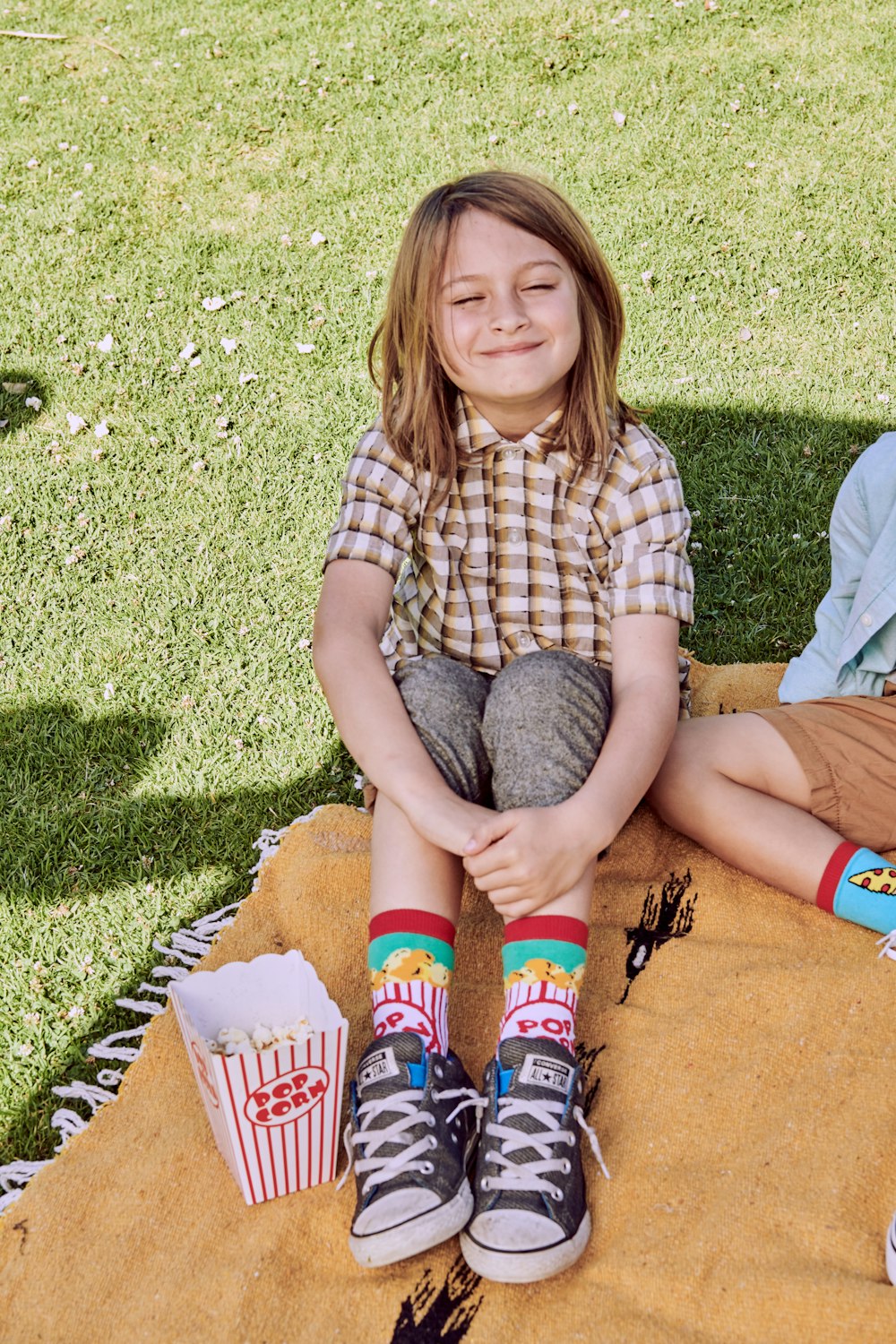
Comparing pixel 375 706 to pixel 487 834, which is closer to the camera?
pixel 487 834

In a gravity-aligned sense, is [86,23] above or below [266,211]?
above

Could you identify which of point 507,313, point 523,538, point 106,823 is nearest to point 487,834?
point 523,538

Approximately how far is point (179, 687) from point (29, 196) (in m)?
3.37

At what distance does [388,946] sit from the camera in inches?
85.1

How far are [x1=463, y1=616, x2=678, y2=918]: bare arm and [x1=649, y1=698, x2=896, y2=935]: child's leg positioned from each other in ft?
0.75

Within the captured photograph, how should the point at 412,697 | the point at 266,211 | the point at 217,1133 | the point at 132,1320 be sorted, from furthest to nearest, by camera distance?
the point at 266,211
the point at 412,697
the point at 217,1133
the point at 132,1320

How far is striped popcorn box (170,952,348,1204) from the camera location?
1.84 meters

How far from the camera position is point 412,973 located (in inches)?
84.1

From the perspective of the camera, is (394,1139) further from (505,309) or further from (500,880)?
(505,309)

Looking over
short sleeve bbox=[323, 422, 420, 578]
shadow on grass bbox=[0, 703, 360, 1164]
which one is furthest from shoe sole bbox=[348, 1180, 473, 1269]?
short sleeve bbox=[323, 422, 420, 578]

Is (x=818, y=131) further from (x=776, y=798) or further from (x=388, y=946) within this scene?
(x=388, y=946)

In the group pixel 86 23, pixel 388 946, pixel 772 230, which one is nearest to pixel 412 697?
pixel 388 946

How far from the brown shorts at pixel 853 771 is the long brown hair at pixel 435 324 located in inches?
29.7

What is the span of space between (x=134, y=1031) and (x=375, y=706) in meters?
0.82
